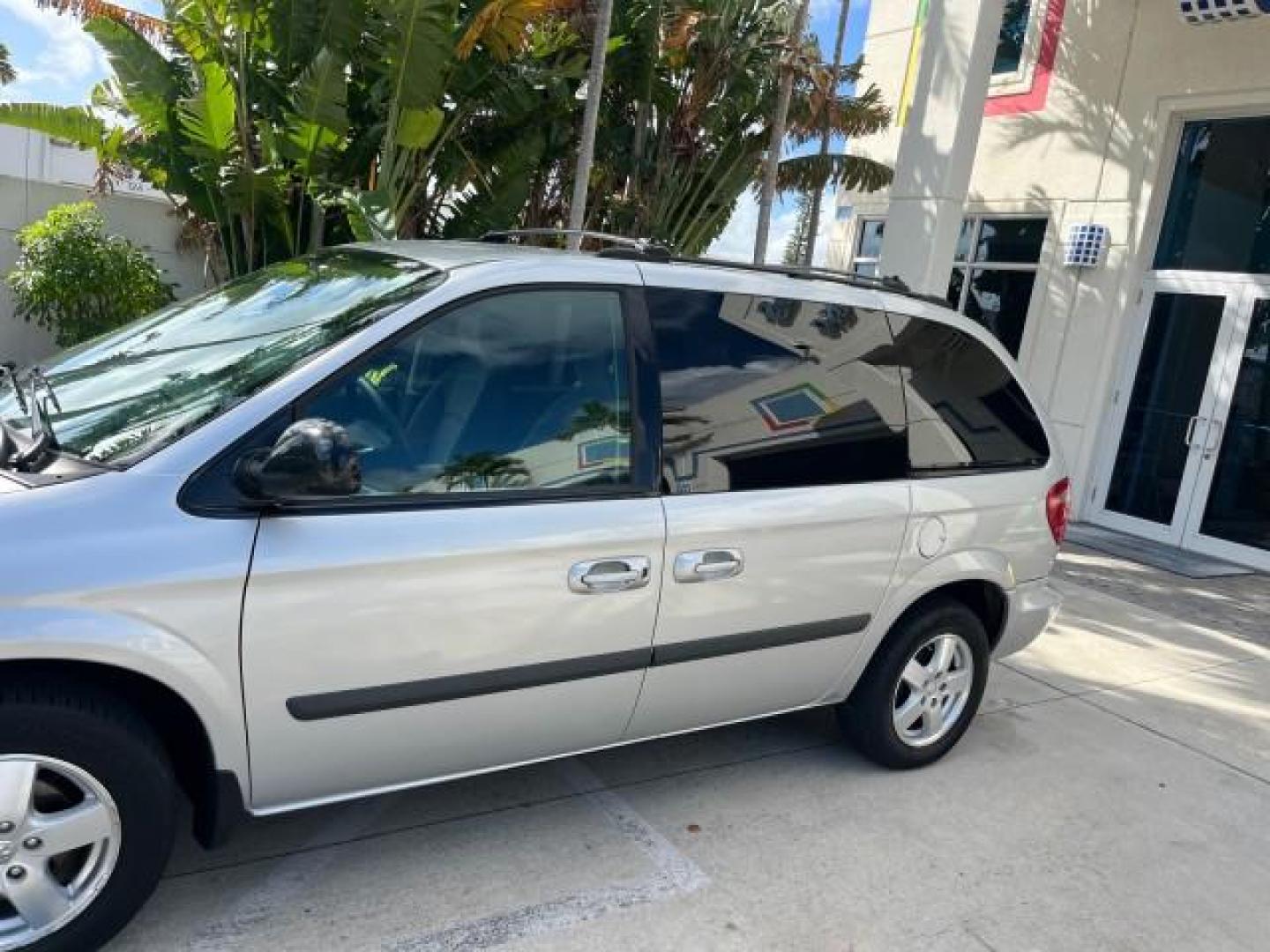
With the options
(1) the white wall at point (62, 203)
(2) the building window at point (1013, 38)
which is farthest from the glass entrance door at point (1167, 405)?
(1) the white wall at point (62, 203)

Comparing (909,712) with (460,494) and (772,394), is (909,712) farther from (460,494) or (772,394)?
(460,494)

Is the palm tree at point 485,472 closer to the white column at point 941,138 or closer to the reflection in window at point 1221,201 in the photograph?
the white column at point 941,138

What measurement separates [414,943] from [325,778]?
50 cm

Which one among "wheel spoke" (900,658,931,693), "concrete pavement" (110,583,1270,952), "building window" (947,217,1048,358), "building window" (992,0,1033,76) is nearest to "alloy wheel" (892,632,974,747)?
"wheel spoke" (900,658,931,693)

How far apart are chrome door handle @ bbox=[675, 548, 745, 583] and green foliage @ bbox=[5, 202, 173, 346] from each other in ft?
27.8

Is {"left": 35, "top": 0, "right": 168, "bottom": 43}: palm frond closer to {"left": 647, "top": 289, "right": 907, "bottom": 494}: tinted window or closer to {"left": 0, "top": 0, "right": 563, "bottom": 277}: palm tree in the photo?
{"left": 0, "top": 0, "right": 563, "bottom": 277}: palm tree

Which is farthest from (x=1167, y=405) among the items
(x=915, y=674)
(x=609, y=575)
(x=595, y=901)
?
(x=595, y=901)

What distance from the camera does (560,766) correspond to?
3.70m

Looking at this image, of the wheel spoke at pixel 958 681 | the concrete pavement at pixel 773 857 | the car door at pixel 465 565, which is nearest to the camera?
the car door at pixel 465 565

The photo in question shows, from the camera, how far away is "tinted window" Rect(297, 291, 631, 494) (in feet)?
8.54

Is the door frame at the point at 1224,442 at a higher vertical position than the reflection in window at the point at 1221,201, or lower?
lower

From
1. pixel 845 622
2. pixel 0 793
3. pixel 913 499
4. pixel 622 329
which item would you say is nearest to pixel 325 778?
A: pixel 0 793

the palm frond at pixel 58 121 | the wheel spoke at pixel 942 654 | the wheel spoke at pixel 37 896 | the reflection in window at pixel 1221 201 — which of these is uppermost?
the reflection in window at pixel 1221 201

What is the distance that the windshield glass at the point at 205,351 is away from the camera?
249 cm
